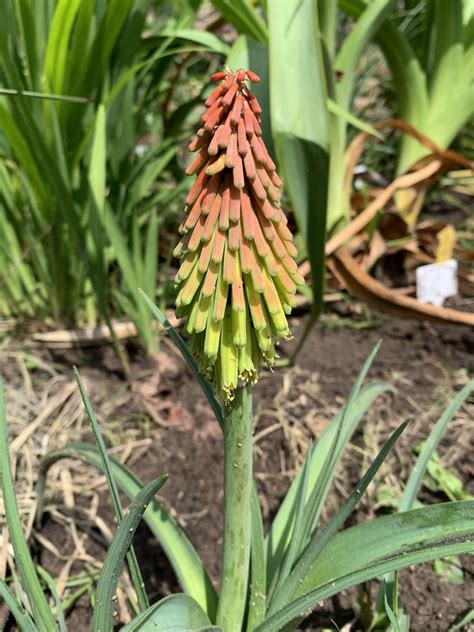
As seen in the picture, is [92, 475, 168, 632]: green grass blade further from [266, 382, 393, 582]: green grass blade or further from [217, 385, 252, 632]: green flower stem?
[266, 382, 393, 582]: green grass blade

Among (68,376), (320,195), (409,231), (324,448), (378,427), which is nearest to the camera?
(324,448)

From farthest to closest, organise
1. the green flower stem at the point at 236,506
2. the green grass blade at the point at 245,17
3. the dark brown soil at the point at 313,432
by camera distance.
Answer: the green grass blade at the point at 245,17
the dark brown soil at the point at 313,432
the green flower stem at the point at 236,506

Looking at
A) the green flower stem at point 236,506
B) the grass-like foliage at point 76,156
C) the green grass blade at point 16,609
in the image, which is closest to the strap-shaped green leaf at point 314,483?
the green flower stem at point 236,506

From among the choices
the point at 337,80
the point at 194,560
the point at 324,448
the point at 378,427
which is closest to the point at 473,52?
the point at 337,80

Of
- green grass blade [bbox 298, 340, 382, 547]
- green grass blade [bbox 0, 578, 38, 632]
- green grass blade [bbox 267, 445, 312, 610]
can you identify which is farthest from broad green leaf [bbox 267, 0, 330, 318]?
green grass blade [bbox 0, 578, 38, 632]

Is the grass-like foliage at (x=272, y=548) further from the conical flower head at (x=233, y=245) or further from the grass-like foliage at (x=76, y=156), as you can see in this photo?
the grass-like foliage at (x=76, y=156)

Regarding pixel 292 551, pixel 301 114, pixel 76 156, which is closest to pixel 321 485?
pixel 292 551

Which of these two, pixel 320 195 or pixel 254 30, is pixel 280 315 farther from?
pixel 254 30
